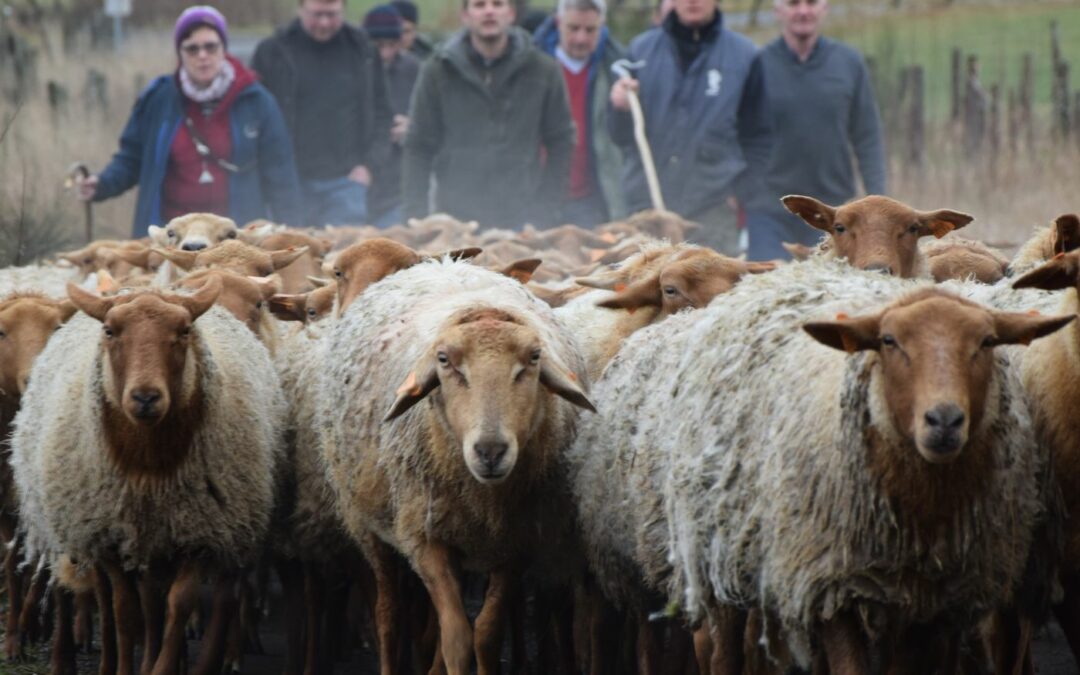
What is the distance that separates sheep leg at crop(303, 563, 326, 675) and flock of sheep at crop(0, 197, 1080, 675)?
2 cm

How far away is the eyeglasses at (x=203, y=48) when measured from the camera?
608 inches

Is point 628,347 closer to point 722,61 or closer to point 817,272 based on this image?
point 817,272

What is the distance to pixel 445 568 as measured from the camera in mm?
8008

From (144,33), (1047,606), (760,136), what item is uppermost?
(144,33)

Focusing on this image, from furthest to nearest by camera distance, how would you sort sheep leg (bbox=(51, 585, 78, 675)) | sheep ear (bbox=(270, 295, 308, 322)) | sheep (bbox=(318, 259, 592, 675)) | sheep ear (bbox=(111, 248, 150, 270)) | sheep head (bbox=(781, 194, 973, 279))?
sheep ear (bbox=(111, 248, 150, 270)), sheep ear (bbox=(270, 295, 308, 322)), sheep leg (bbox=(51, 585, 78, 675)), sheep head (bbox=(781, 194, 973, 279)), sheep (bbox=(318, 259, 592, 675))

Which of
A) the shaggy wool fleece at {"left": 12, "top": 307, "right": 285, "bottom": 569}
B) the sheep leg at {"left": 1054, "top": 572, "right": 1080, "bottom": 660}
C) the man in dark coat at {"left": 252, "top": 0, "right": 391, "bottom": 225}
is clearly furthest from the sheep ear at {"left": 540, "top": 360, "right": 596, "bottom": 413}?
the man in dark coat at {"left": 252, "top": 0, "right": 391, "bottom": 225}

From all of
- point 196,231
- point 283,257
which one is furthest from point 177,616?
point 196,231

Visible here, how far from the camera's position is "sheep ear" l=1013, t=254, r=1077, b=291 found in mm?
6996

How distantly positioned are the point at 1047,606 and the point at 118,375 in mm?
3727

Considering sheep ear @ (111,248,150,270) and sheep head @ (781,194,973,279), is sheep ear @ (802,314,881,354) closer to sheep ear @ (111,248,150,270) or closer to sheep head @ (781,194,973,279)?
sheep head @ (781,194,973,279)

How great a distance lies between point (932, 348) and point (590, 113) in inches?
431

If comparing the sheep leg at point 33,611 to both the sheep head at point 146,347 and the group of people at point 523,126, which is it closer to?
the sheep head at point 146,347

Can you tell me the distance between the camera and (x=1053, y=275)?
277 inches

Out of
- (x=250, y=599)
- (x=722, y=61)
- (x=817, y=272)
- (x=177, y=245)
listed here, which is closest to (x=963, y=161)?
(x=722, y=61)
